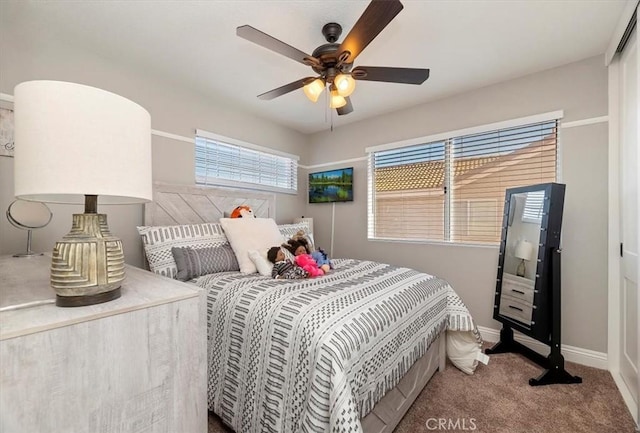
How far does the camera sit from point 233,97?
2992 millimetres

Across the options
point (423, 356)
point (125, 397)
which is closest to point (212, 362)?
point (125, 397)

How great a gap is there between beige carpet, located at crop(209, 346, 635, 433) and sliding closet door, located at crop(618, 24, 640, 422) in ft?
0.64

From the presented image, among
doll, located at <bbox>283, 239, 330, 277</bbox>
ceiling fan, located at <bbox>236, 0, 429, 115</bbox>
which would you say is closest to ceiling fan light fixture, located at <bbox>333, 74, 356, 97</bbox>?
ceiling fan, located at <bbox>236, 0, 429, 115</bbox>

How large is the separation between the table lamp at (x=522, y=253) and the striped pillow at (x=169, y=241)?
98.1 inches

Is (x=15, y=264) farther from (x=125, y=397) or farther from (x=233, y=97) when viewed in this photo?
(x=233, y=97)

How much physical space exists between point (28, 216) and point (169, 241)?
2.76 ft

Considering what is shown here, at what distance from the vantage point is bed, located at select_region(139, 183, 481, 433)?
1100 mm

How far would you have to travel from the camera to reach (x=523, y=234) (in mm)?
2361

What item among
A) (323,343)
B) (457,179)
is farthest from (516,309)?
(323,343)

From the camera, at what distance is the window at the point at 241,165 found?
9.93ft

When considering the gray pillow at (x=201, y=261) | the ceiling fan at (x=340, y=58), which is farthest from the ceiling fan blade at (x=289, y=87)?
the gray pillow at (x=201, y=261)

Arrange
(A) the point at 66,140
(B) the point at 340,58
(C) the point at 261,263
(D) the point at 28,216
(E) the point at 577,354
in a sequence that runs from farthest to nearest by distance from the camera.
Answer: (E) the point at 577,354 → (C) the point at 261,263 → (D) the point at 28,216 → (B) the point at 340,58 → (A) the point at 66,140

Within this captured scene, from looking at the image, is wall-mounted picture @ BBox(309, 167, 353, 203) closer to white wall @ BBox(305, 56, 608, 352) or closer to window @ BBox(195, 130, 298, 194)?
window @ BBox(195, 130, 298, 194)

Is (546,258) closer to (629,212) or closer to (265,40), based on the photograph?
(629,212)
